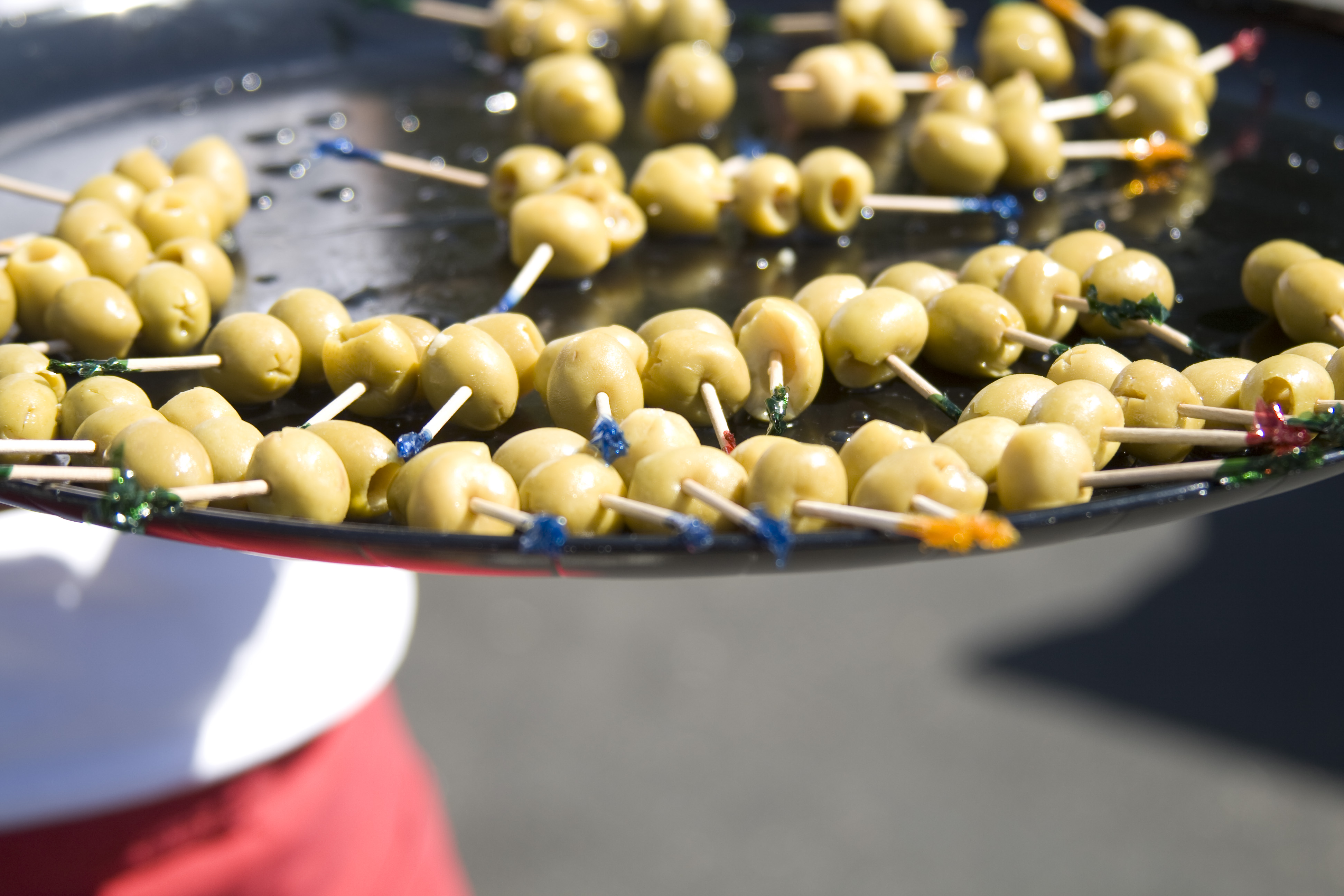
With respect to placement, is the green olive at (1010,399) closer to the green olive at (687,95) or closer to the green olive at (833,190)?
the green olive at (833,190)

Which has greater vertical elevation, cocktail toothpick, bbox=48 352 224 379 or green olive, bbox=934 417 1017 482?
green olive, bbox=934 417 1017 482

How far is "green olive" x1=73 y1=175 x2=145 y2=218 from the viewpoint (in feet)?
4.11

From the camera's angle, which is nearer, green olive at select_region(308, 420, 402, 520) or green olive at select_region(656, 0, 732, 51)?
green olive at select_region(308, 420, 402, 520)

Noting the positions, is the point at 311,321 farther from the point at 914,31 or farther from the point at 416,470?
the point at 914,31

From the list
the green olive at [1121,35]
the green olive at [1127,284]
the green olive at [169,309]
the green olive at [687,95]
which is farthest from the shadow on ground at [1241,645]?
the green olive at [169,309]

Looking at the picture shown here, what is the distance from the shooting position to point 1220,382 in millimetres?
920

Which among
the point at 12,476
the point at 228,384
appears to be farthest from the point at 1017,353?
the point at 12,476

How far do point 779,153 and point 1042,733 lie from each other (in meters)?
2.05

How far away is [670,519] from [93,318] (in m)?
0.63

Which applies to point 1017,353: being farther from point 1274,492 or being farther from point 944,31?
point 944,31

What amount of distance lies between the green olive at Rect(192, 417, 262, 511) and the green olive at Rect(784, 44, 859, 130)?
35.0 inches

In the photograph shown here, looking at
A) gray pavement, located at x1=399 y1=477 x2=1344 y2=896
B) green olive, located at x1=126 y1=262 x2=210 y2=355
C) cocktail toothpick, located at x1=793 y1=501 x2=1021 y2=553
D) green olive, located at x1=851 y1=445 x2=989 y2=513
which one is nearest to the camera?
cocktail toothpick, located at x1=793 y1=501 x2=1021 y2=553

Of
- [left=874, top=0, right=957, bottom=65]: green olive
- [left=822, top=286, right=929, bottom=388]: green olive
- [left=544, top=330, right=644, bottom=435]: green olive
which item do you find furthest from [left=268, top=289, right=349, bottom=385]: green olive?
[left=874, top=0, right=957, bottom=65]: green olive

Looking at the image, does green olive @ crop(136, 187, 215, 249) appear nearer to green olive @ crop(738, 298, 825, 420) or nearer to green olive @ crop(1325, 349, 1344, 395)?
green olive @ crop(738, 298, 825, 420)
